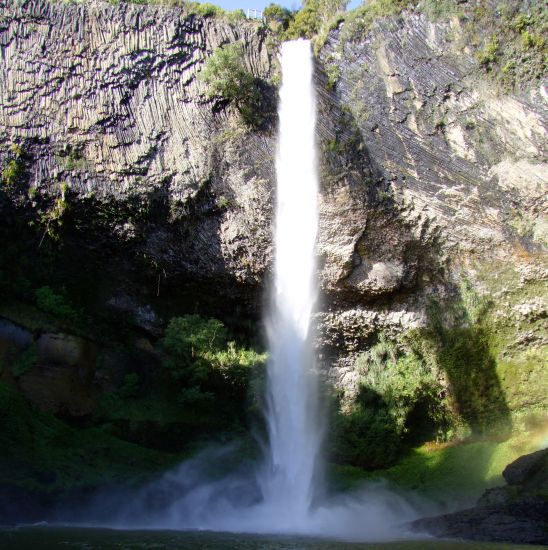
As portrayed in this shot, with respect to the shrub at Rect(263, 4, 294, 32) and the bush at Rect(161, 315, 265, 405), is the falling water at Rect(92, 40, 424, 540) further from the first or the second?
the shrub at Rect(263, 4, 294, 32)

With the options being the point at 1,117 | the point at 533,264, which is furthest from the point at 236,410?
the point at 1,117

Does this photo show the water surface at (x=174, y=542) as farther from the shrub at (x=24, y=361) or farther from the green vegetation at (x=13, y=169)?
the green vegetation at (x=13, y=169)

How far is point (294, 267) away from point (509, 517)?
25.6 ft

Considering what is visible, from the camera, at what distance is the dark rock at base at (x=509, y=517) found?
859cm

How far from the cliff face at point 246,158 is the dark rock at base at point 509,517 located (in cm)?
454

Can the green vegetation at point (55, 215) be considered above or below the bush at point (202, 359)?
above

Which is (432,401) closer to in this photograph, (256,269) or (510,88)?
(256,269)

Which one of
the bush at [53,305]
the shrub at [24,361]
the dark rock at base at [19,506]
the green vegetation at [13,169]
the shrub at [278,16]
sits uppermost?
the shrub at [278,16]

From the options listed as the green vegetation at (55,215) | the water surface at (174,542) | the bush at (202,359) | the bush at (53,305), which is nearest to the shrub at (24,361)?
the bush at (53,305)

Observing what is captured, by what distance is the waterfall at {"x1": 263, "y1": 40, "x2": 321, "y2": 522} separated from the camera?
13.9 metres

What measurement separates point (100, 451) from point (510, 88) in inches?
507

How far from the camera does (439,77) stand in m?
14.3

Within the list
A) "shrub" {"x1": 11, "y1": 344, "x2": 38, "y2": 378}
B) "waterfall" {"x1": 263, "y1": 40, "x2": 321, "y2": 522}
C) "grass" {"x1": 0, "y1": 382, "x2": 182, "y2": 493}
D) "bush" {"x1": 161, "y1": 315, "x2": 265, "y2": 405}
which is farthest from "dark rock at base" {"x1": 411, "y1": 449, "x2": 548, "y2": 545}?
"shrub" {"x1": 11, "y1": 344, "x2": 38, "y2": 378}

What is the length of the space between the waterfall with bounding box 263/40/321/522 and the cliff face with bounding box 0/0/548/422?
37 centimetres
